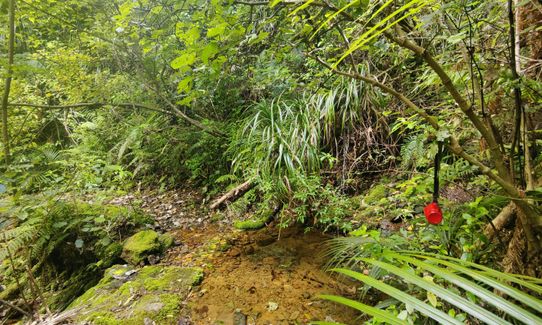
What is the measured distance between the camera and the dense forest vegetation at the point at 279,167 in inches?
41.2

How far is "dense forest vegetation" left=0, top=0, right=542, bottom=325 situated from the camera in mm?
1047

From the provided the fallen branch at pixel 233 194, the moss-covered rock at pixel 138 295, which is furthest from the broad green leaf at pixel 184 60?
the fallen branch at pixel 233 194

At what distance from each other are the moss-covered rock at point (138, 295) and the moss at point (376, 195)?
1.71m

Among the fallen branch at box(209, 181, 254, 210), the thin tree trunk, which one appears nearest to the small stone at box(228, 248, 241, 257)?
the fallen branch at box(209, 181, 254, 210)

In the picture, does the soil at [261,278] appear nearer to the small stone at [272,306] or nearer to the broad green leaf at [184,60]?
the small stone at [272,306]

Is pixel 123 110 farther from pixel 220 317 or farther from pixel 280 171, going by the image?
pixel 220 317

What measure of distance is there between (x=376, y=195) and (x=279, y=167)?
1.04 m

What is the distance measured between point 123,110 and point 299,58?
3.43 m

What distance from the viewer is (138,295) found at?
7.40 ft

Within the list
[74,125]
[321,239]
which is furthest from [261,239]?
[74,125]

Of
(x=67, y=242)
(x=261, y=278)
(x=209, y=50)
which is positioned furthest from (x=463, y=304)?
(x=67, y=242)

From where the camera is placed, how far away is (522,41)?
111 centimetres

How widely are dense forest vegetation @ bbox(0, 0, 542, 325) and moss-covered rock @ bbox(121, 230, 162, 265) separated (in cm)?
2

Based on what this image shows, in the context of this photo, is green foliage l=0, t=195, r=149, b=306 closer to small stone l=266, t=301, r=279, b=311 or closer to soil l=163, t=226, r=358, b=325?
soil l=163, t=226, r=358, b=325
